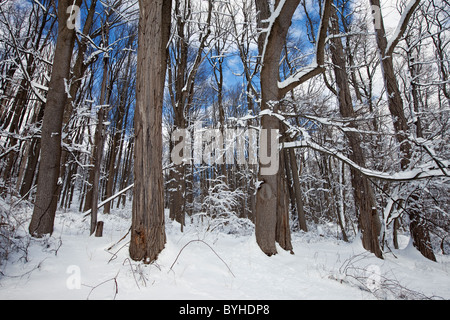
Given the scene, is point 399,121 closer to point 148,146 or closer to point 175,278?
point 148,146

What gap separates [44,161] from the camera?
4387 mm

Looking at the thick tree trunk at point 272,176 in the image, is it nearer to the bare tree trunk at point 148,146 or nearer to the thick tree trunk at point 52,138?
the bare tree trunk at point 148,146

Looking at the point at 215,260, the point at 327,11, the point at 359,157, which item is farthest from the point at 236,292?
the point at 359,157

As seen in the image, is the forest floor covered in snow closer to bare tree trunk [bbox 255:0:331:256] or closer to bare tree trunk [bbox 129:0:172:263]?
bare tree trunk [bbox 129:0:172:263]

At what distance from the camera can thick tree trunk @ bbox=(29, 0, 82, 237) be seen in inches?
163

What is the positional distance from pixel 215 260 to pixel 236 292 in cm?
108

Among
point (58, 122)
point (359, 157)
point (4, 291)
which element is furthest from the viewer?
point (359, 157)

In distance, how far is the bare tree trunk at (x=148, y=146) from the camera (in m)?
2.84

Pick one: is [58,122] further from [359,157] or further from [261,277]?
[359,157]

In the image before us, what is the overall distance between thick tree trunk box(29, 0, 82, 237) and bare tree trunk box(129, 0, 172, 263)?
2.55 m

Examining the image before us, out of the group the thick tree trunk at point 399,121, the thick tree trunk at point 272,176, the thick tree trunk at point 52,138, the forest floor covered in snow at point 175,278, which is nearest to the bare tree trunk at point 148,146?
the forest floor covered in snow at point 175,278

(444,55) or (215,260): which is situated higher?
(444,55)

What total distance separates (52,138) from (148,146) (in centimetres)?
288

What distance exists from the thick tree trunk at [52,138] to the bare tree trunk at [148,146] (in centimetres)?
255
